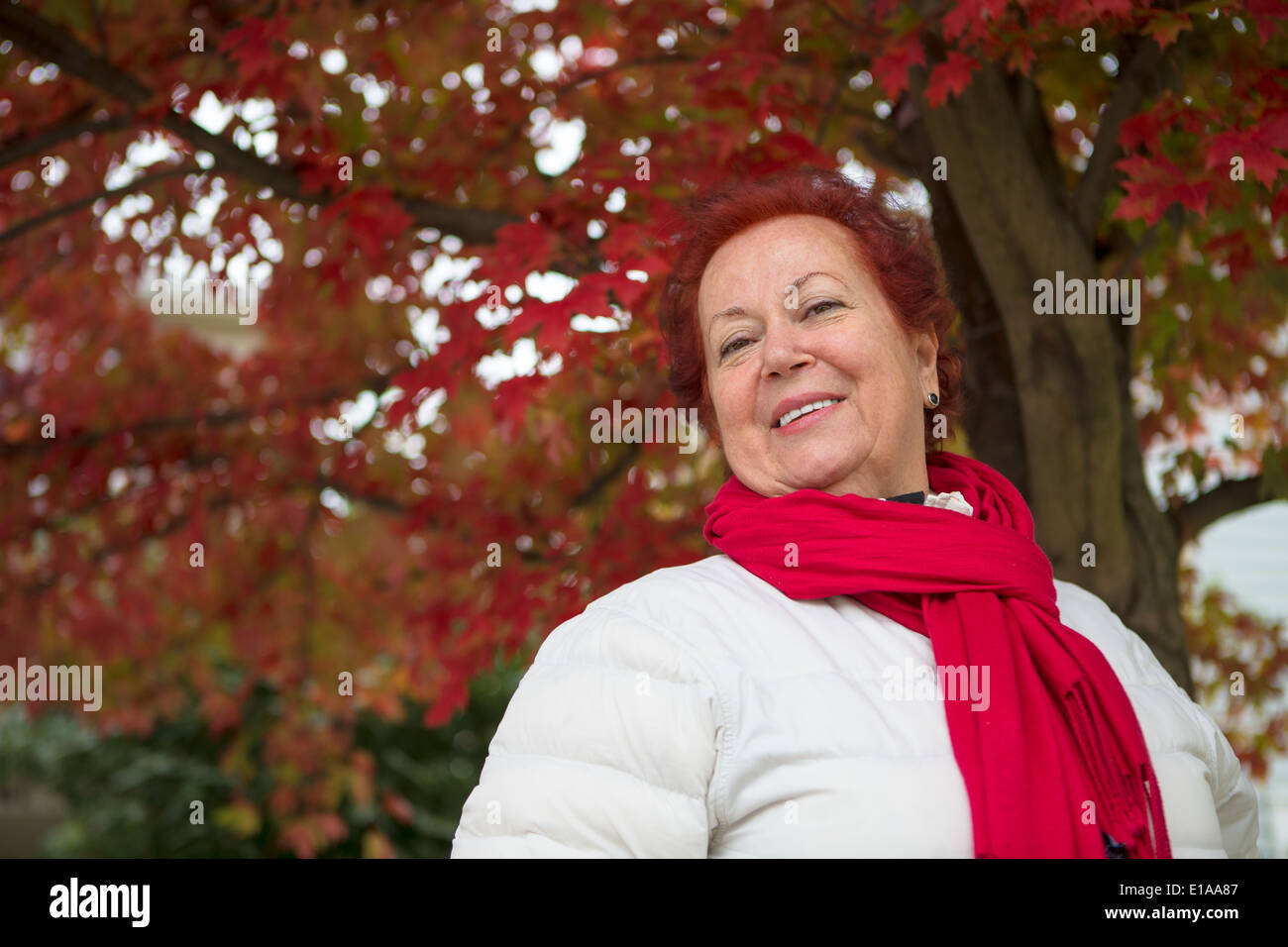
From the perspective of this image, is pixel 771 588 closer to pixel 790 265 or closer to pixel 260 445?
pixel 790 265

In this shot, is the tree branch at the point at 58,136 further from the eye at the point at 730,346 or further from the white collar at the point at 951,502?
the white collar at the point at 951,502

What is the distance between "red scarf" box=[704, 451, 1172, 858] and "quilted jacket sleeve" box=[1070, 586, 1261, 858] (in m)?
0.21

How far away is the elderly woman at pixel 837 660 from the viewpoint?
4.74ft

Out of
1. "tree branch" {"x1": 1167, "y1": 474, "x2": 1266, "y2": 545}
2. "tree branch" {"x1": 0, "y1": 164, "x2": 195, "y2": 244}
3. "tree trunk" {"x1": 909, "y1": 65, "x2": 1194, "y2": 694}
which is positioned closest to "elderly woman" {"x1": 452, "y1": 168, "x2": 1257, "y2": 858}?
"tree trunk" {"x1": 909, "y1": 65, "x2": 1194, "y2": 694}

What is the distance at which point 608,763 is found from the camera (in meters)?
1.43

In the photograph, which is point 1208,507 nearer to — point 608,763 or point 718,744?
point 718,744

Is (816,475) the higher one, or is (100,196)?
(100,196)

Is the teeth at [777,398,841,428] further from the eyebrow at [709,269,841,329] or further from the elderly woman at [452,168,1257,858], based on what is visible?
the eyebrow at [709,269,841,329]

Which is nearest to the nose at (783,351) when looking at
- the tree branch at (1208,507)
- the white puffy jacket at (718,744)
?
the white puffy jacket at (718,744)

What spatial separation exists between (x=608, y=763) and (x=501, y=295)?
1587 millimetres

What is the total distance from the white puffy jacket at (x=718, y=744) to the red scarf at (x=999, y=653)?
0.04 m

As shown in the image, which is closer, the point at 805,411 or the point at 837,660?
the point at 837,660

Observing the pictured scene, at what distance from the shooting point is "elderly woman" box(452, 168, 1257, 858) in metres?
1.45

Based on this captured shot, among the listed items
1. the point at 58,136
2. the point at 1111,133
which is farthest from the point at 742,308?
the point at 58,136
